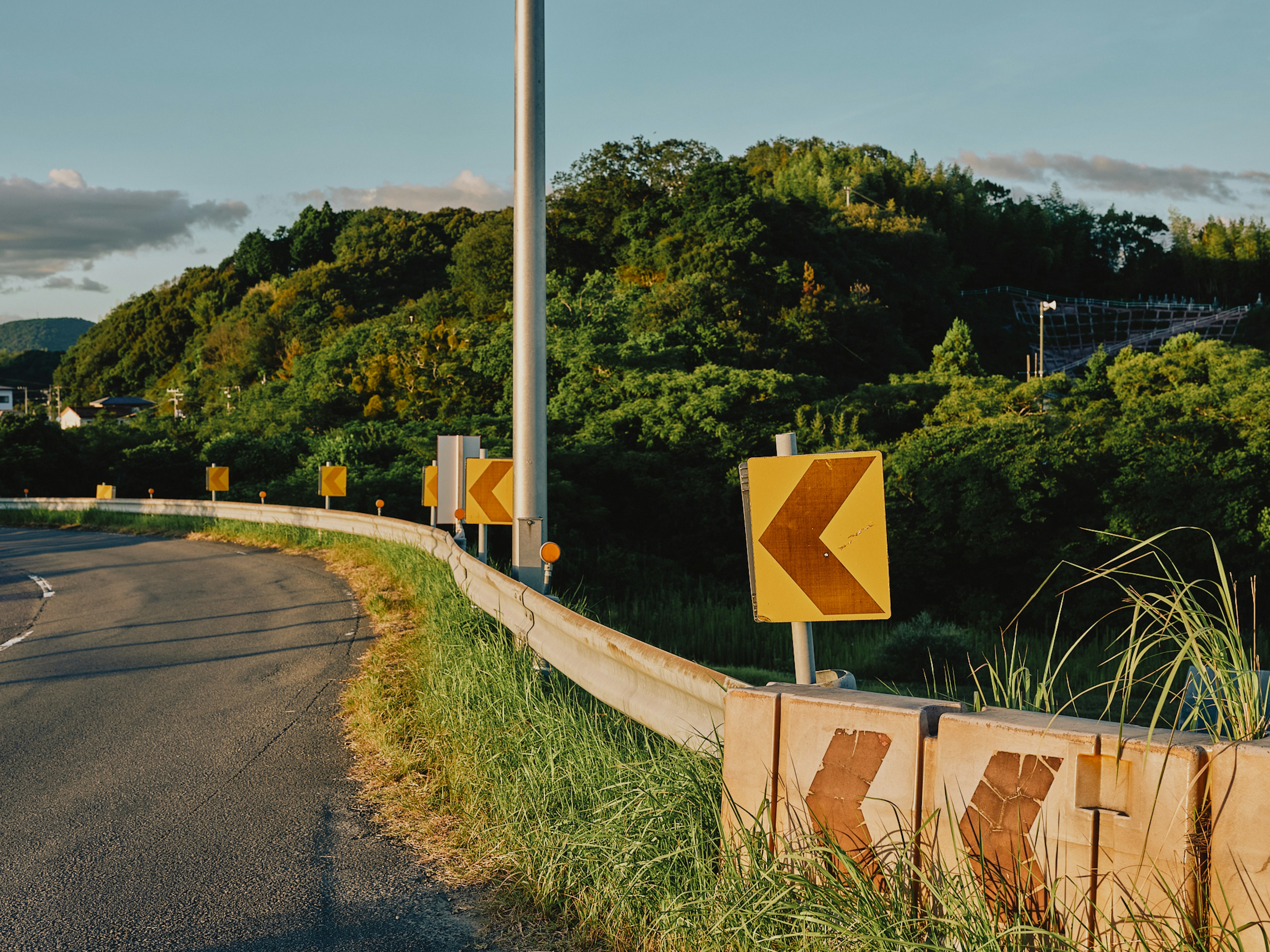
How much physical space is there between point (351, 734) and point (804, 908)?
456 centimetres

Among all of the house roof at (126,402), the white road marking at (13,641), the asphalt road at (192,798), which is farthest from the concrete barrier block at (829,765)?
the house roof at (126,402)

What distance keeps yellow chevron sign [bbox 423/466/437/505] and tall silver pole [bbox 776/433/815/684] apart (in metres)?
12.4

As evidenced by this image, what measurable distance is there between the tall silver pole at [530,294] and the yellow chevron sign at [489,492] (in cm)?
187

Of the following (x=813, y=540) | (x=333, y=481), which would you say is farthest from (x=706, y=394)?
(x=813, y=540)

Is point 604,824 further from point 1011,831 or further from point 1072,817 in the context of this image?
point 1072,817

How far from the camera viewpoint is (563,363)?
141ft

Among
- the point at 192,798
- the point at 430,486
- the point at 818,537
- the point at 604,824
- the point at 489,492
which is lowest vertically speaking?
the point at 192,798

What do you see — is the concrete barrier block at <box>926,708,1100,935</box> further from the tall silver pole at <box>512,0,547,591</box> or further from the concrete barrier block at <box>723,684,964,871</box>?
the tall silver pole at <box>512,0,547,591</box>

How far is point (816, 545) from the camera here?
384cm

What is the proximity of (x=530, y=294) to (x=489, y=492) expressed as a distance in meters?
2.64

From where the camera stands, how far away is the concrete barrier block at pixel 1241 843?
7.11ft

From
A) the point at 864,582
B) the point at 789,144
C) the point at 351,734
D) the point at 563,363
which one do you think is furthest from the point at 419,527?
the point at 789,144

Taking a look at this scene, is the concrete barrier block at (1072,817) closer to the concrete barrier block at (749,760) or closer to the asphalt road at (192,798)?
the concrete barrier block at (749,760)

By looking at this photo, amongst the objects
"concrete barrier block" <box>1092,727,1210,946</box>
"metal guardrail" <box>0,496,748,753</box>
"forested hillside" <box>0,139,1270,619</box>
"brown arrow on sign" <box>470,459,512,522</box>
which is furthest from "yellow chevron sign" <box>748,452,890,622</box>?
"forested hillside" <box>0,139,1270,619</box>
